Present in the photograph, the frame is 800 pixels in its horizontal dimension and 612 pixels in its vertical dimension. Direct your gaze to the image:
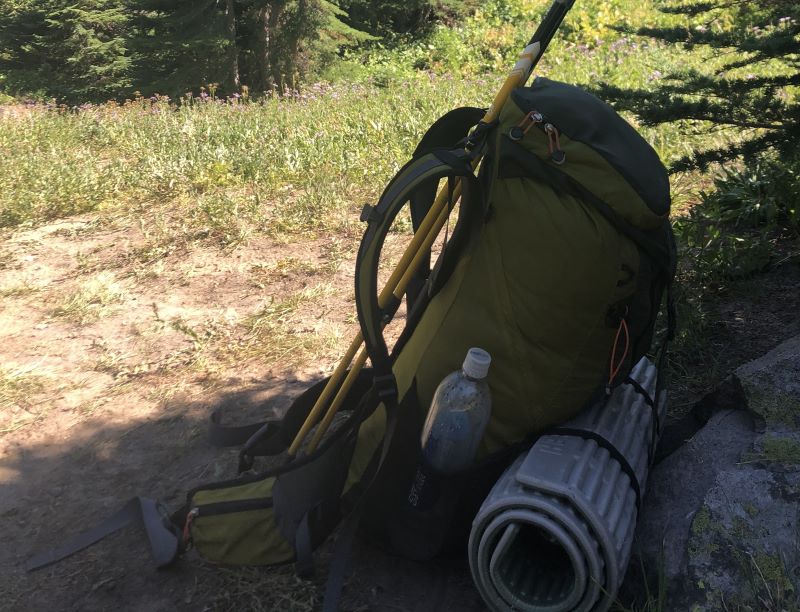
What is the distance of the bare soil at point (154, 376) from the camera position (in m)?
2.36

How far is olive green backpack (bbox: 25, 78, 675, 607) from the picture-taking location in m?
1.96

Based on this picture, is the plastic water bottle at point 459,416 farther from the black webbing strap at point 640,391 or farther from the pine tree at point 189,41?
the pine tree at point 189,41

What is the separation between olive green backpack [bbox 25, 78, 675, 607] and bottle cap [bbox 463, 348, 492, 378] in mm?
111

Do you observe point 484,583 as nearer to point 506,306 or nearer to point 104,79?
point 506,306

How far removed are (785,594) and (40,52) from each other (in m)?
21.7

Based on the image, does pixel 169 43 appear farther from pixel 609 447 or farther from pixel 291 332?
Result: pixel 609 447

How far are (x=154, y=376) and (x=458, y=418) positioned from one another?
2.27 metres

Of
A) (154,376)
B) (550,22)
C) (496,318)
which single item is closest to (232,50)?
(154,376)

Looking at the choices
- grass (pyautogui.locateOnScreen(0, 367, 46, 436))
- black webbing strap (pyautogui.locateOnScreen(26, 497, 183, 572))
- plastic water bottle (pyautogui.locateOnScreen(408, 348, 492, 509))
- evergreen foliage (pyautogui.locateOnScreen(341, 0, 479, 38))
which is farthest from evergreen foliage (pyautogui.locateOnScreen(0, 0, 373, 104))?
plastic water bottle (pyautogui.locateOnScreen(408, 348, 492, 509))

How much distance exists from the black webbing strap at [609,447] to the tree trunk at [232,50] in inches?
497

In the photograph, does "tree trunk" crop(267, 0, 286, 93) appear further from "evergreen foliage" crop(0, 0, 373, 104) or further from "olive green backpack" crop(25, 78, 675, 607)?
"olive green backpack" crop(25, 78, 675, 607)

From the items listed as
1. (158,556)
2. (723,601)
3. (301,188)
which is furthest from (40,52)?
(723,601)

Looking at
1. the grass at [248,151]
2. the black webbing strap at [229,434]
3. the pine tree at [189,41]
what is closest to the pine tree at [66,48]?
the pine tree at [189,41]

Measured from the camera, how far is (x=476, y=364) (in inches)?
76.0
